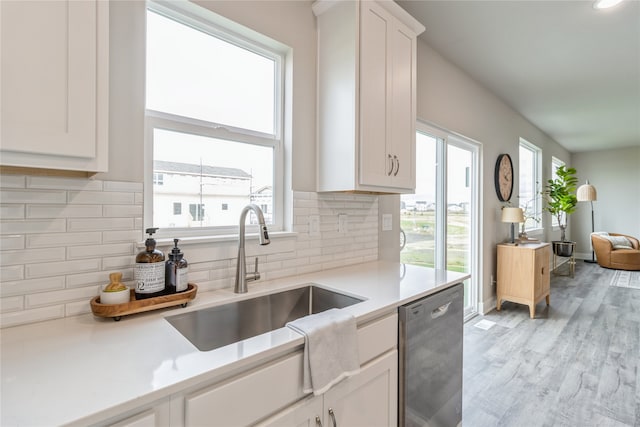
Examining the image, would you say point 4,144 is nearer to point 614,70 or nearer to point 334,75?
point 334,75

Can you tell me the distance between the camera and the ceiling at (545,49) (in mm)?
2246

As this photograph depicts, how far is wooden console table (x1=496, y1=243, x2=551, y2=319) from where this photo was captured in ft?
11.3

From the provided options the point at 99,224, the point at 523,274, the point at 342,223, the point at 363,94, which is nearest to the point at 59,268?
the point at 99,224

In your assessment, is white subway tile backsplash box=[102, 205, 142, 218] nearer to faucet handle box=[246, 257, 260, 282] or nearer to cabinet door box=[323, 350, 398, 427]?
faucet handle box=[246, 257, 260, 282]

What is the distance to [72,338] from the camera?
88cm

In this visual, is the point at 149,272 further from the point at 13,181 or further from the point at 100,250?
the point at 13,181

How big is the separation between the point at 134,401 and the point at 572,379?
9.34 feet

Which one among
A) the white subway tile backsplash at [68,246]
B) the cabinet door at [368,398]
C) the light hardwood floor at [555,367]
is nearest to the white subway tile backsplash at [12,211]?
the white subway tile backsplash at [68,246]

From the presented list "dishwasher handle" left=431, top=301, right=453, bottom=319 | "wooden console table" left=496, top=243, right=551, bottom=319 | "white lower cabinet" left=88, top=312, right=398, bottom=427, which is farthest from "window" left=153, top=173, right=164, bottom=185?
"wooden console table" left=496, top=243, right=551, bottom=319

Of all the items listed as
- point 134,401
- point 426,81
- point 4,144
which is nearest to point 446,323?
point 134,401

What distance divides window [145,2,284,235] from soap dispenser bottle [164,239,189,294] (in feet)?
0.69

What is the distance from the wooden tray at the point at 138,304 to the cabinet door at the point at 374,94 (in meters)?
1.02

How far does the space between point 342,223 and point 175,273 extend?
1082 millimetres

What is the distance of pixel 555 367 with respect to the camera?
240 centimetres
